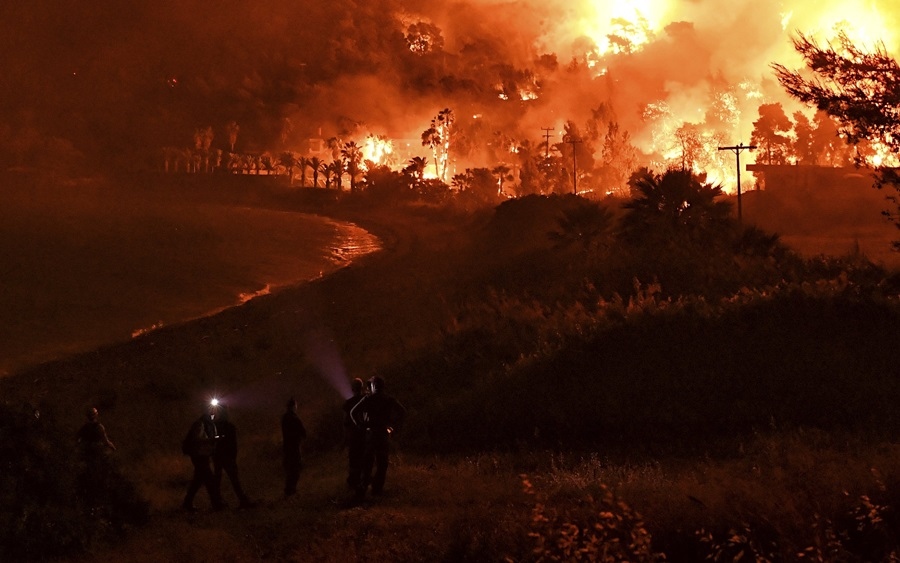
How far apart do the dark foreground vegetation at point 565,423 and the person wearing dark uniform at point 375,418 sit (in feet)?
2.04

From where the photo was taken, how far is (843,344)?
19672 mm

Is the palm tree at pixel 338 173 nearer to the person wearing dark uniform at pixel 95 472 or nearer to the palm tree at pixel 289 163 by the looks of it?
the palm tree at pixel 289 163

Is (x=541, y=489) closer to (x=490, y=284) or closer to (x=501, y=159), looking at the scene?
(x=490, y=284)

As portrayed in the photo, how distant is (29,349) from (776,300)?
42.7m

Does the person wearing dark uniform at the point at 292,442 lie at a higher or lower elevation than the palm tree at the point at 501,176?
lower

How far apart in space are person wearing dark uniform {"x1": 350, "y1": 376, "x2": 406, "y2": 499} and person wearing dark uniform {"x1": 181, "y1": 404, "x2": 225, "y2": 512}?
84.3 inches

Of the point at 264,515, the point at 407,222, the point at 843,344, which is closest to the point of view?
the point at 264,515

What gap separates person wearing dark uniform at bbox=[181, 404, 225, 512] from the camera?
12711mm

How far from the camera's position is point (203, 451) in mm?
12695

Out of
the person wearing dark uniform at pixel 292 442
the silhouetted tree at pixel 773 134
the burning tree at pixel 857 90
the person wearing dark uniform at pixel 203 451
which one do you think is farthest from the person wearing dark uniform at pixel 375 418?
the silhouetted tree at pixel 773 134

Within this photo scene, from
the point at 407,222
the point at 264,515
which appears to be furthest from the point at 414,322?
the point at 407,222

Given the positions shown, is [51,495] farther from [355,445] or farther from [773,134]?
[773,134]

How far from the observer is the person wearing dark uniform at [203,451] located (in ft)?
41.7

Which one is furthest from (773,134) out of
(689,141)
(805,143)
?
(689,141)
